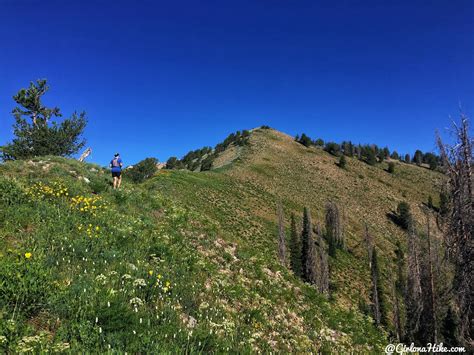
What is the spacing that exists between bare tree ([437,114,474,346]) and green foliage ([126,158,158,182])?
41.0 m

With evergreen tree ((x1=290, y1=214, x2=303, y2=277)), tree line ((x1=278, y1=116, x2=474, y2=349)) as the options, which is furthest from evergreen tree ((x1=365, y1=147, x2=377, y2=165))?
evergreen tree ((x1=290, y1=214, x2=303, y2=277))

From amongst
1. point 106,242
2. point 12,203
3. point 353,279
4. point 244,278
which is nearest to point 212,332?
point 106,242

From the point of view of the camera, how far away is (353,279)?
225 feet

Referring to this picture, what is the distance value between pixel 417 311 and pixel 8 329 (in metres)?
54.3

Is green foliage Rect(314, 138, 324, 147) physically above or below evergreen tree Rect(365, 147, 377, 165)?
above

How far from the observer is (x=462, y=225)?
13078mm

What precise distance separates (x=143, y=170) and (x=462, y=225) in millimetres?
46371

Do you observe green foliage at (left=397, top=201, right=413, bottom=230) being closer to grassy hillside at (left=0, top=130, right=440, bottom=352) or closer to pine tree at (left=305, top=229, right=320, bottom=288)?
pine tree at (left=305, top=229, right=320, bottom=288)

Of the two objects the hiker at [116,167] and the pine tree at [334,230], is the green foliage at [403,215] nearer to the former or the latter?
the pine tree at [334,230]

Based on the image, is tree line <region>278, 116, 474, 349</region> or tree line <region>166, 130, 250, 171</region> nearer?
tree line <region>278, 116, 474, 349</region>

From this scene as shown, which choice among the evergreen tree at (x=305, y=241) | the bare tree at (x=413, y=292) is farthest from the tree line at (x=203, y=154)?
the bare tree at (x=413, y=292)

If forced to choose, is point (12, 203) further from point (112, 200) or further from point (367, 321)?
point (367, 321)

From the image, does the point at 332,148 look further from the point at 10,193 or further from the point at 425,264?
the point at 10,193

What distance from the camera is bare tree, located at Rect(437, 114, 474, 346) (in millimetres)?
13070
